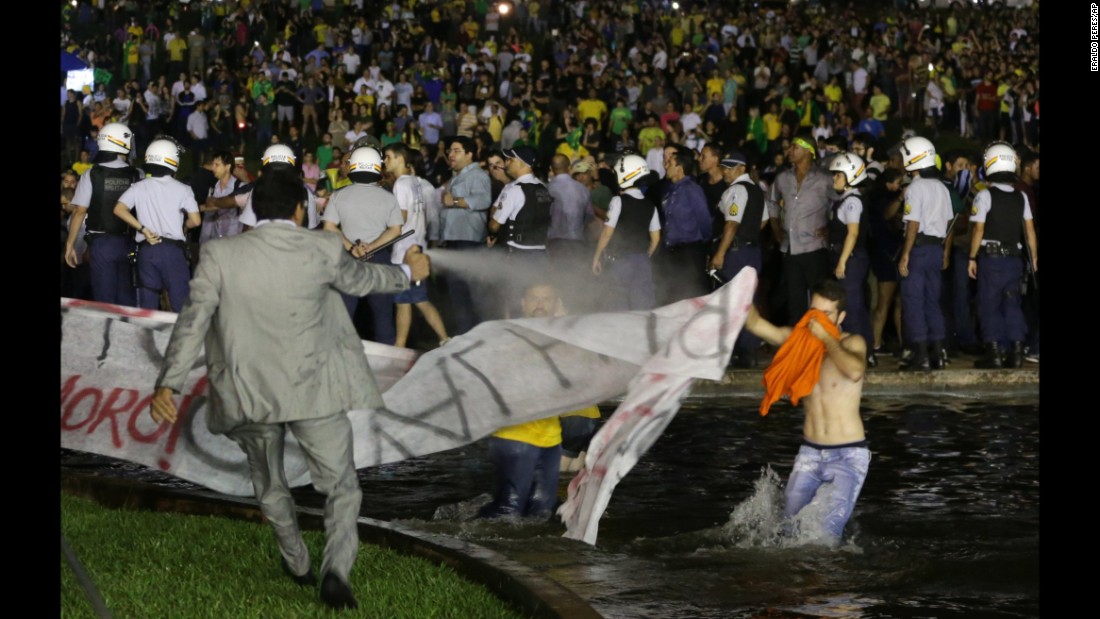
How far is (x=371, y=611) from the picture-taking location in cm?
644

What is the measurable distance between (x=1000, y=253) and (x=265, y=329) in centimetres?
930

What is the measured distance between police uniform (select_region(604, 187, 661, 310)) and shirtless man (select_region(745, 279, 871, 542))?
250 inches

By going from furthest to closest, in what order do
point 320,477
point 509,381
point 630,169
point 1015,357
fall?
point 1015,357 < point 630,169 < point 509,381 < point 320,477

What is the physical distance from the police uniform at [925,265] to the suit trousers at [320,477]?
8565mm

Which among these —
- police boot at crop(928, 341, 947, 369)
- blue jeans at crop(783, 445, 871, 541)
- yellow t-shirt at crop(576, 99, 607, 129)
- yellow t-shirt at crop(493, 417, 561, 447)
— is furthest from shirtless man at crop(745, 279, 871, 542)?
yellow t-shirt at crop(576, 99, 607, 129)

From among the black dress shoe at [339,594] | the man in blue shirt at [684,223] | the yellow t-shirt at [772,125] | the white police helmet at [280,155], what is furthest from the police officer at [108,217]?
the yellow t-shirt at [772,125]

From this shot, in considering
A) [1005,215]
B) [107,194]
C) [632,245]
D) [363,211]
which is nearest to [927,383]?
[1005,215]

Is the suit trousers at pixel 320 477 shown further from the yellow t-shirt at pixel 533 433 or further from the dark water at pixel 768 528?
the yellow t-shirt at pixel 533 433

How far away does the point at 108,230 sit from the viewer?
13734 mm

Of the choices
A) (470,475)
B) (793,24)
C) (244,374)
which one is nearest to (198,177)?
(470,475)

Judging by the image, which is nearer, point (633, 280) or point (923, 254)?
point (923, 254)

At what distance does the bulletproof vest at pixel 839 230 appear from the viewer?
14320 millimetres

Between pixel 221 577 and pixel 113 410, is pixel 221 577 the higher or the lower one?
the lower one

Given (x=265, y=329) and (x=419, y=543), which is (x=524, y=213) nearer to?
(x=419, y=543)
